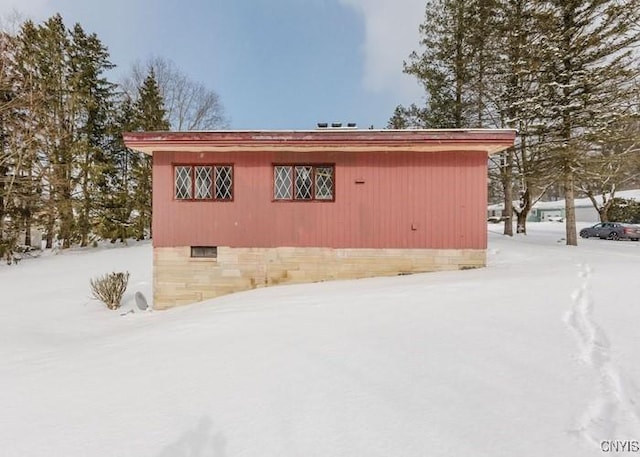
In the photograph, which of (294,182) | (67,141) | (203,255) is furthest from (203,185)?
(67,141)

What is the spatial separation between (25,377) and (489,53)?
61.9 ft

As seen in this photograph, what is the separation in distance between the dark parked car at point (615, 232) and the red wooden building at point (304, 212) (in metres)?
18.1

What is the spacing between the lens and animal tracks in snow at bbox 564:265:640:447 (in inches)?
81.8

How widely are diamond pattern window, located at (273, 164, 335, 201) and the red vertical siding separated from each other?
0.15 meters

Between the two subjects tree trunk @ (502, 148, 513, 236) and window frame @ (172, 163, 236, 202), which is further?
tree trunk @ (502, 148, 513, 236)

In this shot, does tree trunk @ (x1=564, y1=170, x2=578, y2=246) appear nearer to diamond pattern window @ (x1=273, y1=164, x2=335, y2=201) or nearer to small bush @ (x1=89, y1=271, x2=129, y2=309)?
diamond pattern window @ (x1=273, y1=164, x2=335, y2=201)

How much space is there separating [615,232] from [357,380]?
2440 centimetres

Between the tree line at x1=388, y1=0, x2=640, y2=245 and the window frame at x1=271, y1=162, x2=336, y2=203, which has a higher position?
the tree line at x1=388, y1=0, x2=640, y2=245

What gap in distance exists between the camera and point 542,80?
42.8 ft

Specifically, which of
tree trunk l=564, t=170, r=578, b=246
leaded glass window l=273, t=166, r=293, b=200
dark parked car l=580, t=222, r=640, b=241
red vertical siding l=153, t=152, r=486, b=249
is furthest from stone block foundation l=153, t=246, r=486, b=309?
dark parked car l=580, t=222, r=640, b=241

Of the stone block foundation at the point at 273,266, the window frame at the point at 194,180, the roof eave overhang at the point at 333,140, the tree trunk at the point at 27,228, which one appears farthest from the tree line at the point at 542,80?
the tree trunk at the point at 27,228

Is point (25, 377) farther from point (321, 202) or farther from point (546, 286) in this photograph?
point (546, 286)

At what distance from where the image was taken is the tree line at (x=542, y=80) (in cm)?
1159

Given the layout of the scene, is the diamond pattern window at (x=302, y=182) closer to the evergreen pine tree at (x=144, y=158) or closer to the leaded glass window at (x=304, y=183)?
the leaded glass window at (x=304, y=183)
